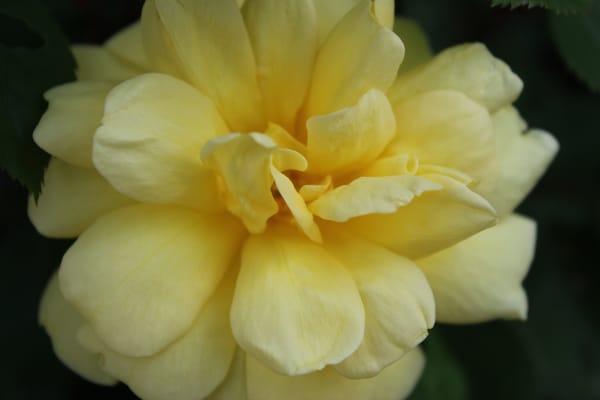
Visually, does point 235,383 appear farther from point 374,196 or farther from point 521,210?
point 521,210

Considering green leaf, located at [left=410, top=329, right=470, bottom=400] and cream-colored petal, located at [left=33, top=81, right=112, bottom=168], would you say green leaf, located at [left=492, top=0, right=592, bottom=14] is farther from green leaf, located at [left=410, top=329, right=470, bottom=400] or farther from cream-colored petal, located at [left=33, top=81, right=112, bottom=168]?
green leaf, located at [left=410, top=329, right=470, bottom=400]

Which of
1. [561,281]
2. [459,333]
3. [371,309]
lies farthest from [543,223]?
[371,309]

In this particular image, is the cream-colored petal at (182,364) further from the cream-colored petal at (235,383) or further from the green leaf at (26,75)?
the green leaf at (26,75)

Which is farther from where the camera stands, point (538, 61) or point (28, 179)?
point (538, 61)

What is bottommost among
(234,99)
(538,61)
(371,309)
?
(538,61)

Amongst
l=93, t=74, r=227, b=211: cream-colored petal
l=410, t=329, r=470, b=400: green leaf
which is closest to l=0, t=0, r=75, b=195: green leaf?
l=93, t=74, r=227, b=211: cream-colored petal

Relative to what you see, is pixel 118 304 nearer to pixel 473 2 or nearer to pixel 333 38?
pixel 333 38

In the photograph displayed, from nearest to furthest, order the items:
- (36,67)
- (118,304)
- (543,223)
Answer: (118,304) < (36,67) < (543,223)
